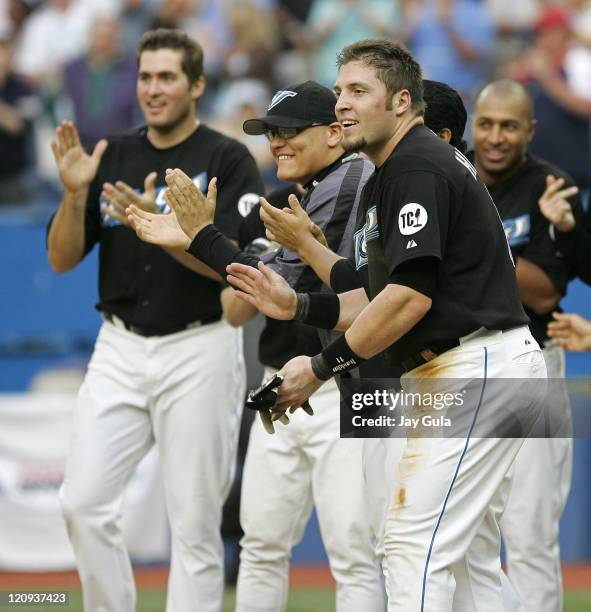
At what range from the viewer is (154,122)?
582 centimetres

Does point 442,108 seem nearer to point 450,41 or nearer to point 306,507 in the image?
point 306,507

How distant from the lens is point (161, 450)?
5602 millimetres

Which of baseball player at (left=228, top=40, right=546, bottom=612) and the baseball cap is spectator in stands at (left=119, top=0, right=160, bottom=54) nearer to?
the baseball cap

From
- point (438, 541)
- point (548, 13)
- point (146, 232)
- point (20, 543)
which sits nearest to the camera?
point (438, 541)

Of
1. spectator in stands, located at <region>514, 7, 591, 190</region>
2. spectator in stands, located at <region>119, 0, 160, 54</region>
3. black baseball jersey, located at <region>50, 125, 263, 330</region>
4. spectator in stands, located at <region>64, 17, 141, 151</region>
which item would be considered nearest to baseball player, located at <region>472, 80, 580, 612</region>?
black baseball jersey, located at <region>50, 125, 263, 330</region>

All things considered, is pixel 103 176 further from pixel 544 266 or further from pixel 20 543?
→ pixel 20 543

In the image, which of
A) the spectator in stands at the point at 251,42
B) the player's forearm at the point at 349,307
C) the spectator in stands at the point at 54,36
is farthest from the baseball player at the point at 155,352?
the spectator in stands at the point at 54,36

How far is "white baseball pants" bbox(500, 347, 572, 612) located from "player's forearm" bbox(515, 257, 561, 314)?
401 mm

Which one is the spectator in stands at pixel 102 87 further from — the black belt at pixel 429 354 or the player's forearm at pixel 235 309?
the black belt at pixel 429 354

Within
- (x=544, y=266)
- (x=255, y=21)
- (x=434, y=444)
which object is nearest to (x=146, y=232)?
(x=434, y=444)

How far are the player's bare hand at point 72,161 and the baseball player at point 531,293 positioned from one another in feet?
6.07

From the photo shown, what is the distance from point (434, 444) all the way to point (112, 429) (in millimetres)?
1884

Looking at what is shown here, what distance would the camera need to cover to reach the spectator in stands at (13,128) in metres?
10.2
